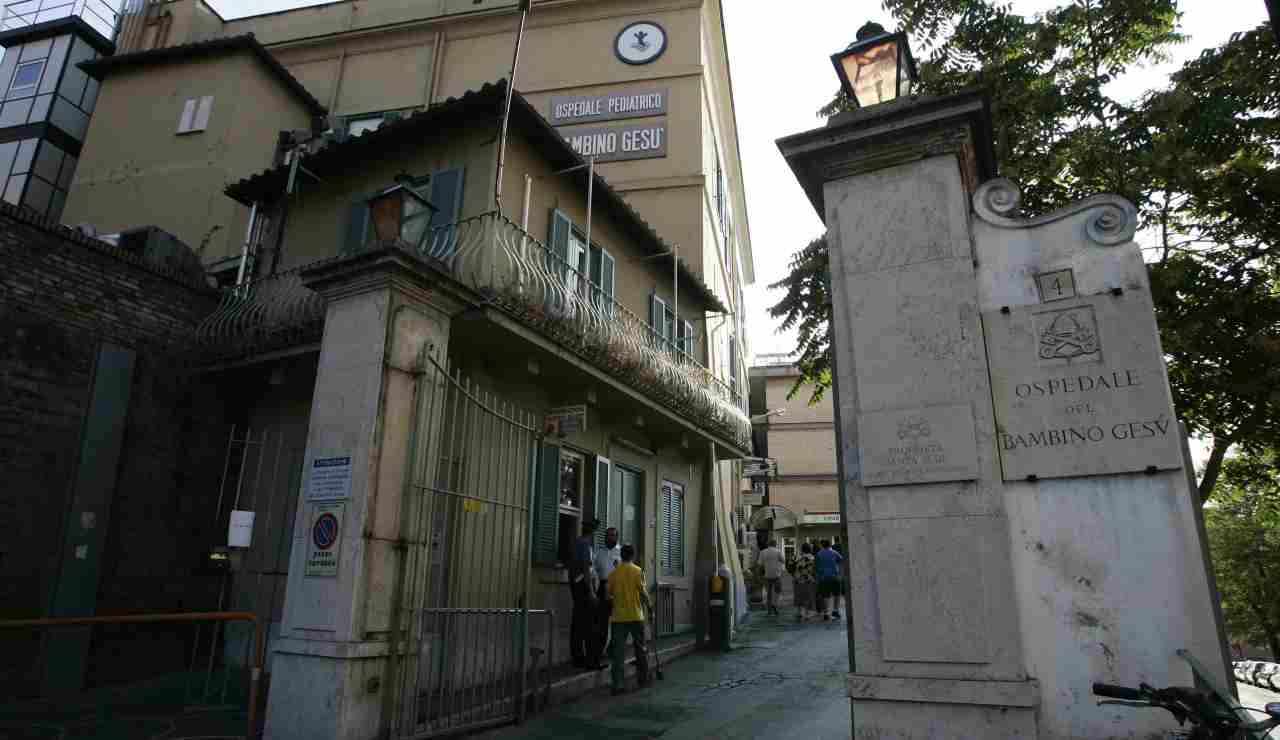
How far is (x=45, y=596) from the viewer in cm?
845

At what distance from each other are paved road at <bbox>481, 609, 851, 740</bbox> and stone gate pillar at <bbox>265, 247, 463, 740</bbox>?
138 centimetres

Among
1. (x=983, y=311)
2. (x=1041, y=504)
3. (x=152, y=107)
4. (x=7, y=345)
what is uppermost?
(x=152, y=107)

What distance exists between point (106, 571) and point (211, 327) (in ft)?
10.6

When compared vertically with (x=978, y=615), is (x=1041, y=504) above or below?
above

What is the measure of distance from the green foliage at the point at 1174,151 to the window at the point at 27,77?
18150mm

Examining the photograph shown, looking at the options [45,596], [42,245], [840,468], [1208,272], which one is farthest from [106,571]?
[1208,272]

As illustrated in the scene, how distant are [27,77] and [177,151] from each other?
252 inches

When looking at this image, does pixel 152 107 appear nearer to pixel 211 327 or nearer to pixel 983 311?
pixel 211 327

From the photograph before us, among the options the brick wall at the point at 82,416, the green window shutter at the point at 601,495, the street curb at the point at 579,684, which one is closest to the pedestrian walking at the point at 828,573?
the green window shutter at the point at 601,495

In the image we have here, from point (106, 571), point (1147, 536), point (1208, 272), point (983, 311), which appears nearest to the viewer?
point (1147, 536)

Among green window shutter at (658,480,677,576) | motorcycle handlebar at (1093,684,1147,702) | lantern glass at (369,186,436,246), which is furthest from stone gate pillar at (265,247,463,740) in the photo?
green window shutter at (658,480,677,576)

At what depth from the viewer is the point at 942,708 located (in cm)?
386

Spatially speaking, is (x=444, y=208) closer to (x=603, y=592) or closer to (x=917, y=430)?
(x=603, y=592)

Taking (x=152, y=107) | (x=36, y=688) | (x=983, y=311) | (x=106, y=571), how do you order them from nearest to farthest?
(x=983, y=311) < (x=36, y=688) < (x=106, y=571) < (x=152, y=107)
